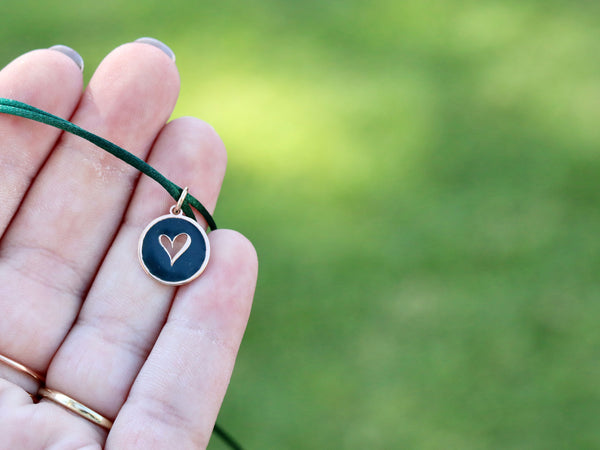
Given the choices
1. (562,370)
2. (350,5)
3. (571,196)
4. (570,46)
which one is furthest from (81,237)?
(570,46)

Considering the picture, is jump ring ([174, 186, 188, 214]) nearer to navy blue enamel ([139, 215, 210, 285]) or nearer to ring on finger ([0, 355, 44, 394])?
navy blue enamel ([139, 215, 210, 285])

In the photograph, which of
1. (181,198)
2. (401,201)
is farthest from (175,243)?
(401,201)

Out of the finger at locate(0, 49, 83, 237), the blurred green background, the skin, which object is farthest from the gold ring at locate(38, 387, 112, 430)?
the blurred green background

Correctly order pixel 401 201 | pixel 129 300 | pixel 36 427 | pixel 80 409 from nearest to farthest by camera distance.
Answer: pixel 36 427
pixel 80 409
pixel 129 300
pixel 401 201

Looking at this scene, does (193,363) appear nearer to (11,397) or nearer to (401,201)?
(11,397)

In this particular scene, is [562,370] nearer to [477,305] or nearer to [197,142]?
[477,305]
